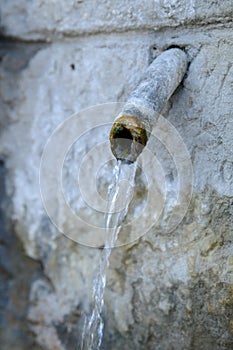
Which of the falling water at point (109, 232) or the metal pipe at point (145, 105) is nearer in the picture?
the metal pipe at point (145, 105)

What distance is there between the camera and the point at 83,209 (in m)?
1.41

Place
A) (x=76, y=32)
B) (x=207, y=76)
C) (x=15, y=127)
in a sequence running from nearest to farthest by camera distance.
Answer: (x=207, y=76) < (x=76, y=32) < (x=15, y=127)

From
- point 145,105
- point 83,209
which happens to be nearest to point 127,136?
point 145,105

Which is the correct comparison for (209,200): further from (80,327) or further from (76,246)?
(80,327)

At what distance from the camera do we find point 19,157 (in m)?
1.60

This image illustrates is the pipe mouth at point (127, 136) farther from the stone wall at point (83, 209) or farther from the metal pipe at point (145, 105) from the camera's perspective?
the stone wall at point (83, 209)

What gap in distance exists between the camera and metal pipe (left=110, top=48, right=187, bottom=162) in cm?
101

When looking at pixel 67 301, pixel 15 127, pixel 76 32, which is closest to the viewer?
pixel 76 32

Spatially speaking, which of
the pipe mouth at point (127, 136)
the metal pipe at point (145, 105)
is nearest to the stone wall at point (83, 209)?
the metal pipe at point (145, 105)

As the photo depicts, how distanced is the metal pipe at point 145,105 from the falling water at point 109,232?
0.06 meters

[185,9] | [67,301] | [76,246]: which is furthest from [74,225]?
[185,9]

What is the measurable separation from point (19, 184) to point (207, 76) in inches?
26.7

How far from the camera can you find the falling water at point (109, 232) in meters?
1.14

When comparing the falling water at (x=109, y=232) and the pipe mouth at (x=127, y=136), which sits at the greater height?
the pipe mouth at (x=127, y=136)
